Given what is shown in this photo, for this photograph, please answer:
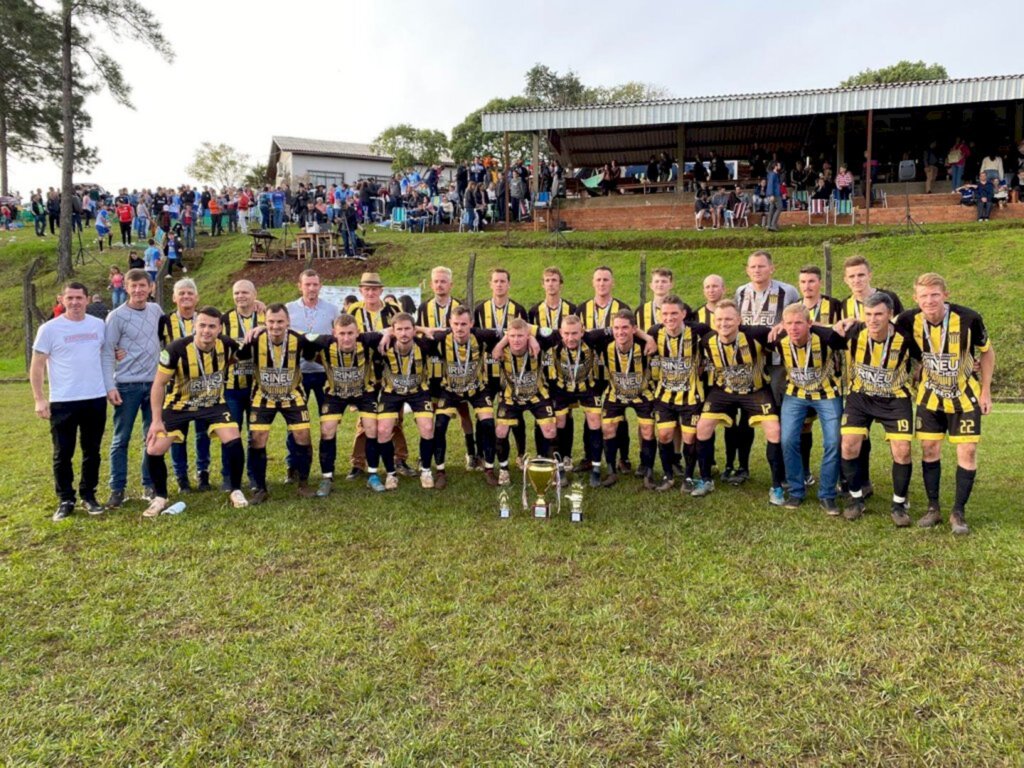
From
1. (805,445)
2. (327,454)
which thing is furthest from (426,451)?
(805,445)

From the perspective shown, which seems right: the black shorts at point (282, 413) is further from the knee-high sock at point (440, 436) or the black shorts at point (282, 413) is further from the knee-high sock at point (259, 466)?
the knee-high sock at point (440, 436)

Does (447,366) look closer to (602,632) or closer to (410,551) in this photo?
(410,551)

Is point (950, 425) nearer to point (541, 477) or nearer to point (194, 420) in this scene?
point (541, 477)

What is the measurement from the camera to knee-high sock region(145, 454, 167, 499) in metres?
6.15

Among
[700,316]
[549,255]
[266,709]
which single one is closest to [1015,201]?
[549,255]

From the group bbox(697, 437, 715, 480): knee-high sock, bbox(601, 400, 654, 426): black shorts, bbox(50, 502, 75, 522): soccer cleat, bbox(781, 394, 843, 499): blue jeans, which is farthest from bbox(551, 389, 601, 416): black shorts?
bbox(50, 502, 75, 522): soccer cleat

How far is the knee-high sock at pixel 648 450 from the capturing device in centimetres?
680

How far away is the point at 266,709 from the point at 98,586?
2.08 metres

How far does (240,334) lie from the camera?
7.02m

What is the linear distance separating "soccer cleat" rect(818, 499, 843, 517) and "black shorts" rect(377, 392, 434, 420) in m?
3.77

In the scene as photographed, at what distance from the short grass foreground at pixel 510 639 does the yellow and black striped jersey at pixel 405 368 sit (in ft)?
4.85

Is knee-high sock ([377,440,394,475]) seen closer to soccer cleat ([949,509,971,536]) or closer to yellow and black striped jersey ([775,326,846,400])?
yellow and black striped jersey ([775,326,846,400])

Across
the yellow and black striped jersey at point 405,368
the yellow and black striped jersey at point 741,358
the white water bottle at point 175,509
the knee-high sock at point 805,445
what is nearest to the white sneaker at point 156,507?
the white water bottle at point 175,509

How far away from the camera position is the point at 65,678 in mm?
3447
